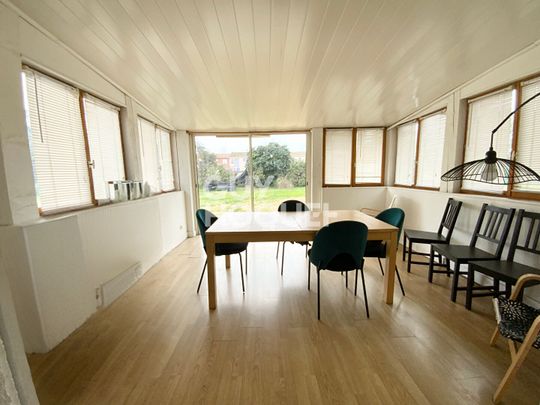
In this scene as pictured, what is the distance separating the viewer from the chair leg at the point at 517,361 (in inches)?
45.6

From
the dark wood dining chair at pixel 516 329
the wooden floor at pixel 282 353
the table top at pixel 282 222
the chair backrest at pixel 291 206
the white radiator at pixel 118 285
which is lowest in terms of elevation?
the wooden floor at pixel 282 353

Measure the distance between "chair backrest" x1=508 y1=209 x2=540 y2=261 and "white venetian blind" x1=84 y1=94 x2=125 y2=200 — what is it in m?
4.16

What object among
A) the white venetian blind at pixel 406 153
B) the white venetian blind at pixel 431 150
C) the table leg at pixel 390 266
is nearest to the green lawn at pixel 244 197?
the white venetian blind at pixel 406 153

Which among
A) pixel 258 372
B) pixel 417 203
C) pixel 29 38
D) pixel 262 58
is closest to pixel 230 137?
pixel 262 58

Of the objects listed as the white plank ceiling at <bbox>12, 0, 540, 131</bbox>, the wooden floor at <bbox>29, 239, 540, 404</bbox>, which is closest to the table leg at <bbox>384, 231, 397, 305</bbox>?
the wooden floor at <bbox>29, 239, 540, 404</bbox>

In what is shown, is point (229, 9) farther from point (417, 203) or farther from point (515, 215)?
point (417, 203)

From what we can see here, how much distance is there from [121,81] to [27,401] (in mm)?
2833

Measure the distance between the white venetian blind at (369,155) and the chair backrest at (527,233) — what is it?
274 cm

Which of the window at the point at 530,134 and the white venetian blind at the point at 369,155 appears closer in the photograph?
the window at the point at 530,134

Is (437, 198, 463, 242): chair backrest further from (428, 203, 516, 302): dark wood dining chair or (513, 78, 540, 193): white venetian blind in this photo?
(513, 78, 540, 193): white venetian blind

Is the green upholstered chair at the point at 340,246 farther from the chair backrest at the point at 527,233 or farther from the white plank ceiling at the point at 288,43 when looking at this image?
the white plank ceiling at the point at 288,43

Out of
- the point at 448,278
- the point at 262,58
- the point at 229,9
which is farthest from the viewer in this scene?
the point at 448,278

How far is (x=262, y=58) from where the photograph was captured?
6.34 feet

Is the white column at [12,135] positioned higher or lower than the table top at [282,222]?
higher
